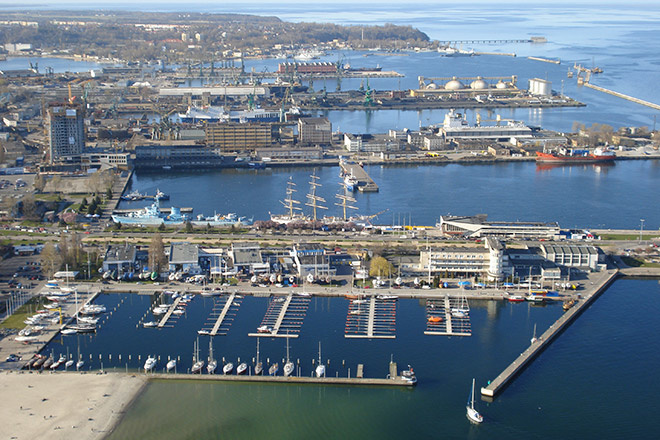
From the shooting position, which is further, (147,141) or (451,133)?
(451,133)

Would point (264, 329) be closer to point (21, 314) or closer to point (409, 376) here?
point (409, 376)

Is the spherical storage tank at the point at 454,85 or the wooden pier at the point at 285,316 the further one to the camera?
the spherical storage tank at the point at 454,85

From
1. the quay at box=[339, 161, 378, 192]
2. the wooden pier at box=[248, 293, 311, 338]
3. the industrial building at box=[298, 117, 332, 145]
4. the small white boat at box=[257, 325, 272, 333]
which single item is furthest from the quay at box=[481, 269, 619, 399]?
the industrial building at box=[298, 117, 332, 145]

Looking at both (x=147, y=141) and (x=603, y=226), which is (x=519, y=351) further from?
(x=147, y=141)

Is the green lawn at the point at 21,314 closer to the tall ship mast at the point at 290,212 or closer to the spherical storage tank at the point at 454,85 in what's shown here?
the tall ship mast at the point at 290,212

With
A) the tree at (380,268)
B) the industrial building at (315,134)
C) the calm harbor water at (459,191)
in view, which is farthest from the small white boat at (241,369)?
the industrial building at (315,134)

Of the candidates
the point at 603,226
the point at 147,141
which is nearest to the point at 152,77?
the point at 147,141

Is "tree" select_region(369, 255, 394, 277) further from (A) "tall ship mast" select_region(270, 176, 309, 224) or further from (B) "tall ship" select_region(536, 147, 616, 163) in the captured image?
(B) "tall ship" select_region(536, 147, 616, 163)
